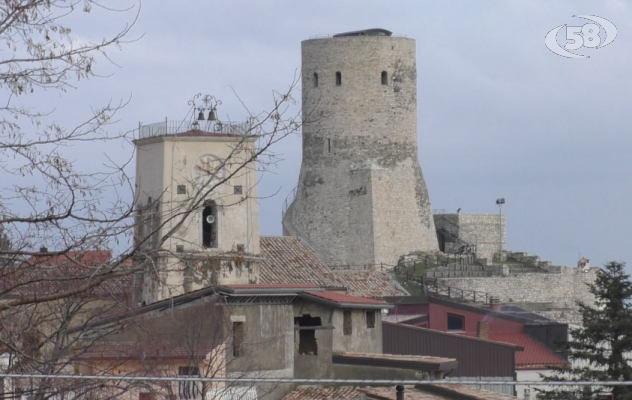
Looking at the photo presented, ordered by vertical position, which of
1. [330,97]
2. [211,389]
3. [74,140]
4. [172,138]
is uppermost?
[330,97]

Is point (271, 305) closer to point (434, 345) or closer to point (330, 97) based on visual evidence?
point (434, 345)

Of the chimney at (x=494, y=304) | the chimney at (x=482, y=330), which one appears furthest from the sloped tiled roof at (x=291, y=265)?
the chimney at (x=494, y=304)

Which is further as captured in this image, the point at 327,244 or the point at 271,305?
the point at 327,244

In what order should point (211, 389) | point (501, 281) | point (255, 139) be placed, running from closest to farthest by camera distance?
1. point (255, 139)
2. point (211, 389)
3. point (501, 281)

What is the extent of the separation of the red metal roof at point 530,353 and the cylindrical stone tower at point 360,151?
1327 cm

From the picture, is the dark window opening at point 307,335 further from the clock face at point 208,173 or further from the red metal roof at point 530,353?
the red metal roof at point 530,353

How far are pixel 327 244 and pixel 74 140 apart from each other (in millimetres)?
42136

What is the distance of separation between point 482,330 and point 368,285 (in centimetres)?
522

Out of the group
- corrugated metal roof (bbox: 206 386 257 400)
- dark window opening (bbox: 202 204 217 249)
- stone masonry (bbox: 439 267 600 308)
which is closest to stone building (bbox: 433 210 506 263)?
stone masonry (bbox: 439 267 600 308)

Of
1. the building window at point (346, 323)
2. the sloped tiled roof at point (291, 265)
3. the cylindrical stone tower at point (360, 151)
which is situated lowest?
the building window at point (346, 323)

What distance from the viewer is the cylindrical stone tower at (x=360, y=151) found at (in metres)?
51.0

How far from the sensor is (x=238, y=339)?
1000 inches

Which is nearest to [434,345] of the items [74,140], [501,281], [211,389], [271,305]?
[271,305]

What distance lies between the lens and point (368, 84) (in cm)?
5116
